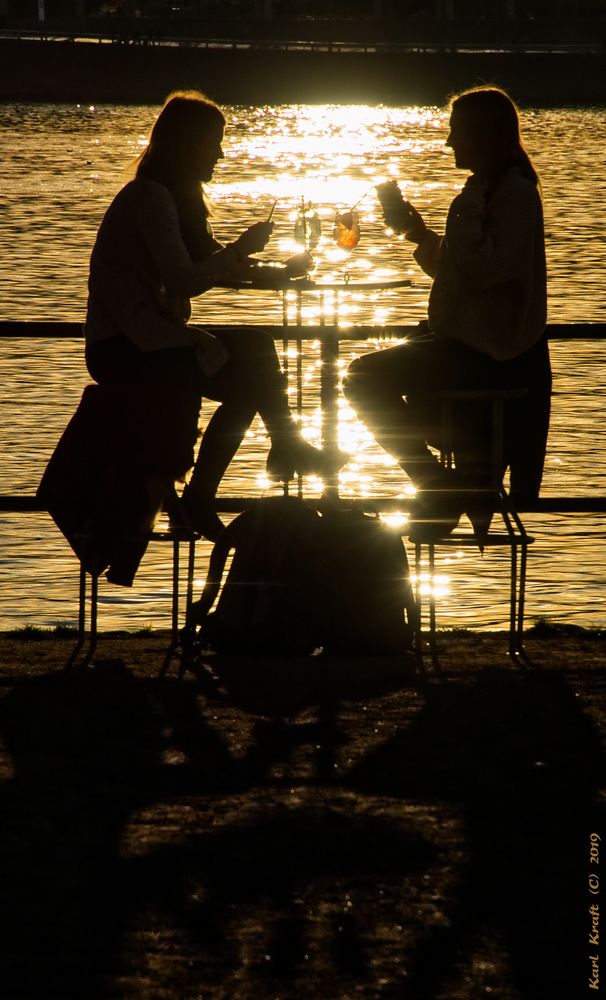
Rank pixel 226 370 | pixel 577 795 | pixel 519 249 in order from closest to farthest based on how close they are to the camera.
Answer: pixel 577 795, pixel 519 249, pixel 226 370

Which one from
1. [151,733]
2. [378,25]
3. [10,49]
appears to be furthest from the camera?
[378,25]

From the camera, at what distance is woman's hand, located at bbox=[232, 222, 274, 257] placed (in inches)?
200

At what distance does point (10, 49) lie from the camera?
189 feet

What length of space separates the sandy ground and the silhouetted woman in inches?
29.2

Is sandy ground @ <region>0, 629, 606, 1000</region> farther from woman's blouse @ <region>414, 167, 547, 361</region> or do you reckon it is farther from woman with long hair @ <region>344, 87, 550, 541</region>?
woman's blouse @ <region>414, 167, 547, 361</region>

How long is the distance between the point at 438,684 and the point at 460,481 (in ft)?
2.29

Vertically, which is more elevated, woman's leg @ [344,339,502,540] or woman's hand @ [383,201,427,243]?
woman's hand @ [383,201,427,243]

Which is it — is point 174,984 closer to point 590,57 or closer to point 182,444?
point 182,444

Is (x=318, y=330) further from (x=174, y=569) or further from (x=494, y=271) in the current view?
(x=174, y=569)

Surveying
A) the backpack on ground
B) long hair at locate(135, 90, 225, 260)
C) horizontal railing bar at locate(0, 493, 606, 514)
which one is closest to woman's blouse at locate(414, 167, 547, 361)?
horizontal railing bar at locate(0, 493, 606, 514)

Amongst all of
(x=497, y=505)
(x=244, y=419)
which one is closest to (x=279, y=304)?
(x=244, y=419)

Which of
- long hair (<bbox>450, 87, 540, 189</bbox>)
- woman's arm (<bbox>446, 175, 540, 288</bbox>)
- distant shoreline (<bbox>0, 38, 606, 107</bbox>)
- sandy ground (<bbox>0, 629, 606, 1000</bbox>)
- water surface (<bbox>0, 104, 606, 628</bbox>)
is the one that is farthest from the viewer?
distant shoreline (<bbox>0, 38, 606, 107</bbox>)

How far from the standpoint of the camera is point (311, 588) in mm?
4812

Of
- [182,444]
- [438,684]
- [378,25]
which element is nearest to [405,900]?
[438,684]
